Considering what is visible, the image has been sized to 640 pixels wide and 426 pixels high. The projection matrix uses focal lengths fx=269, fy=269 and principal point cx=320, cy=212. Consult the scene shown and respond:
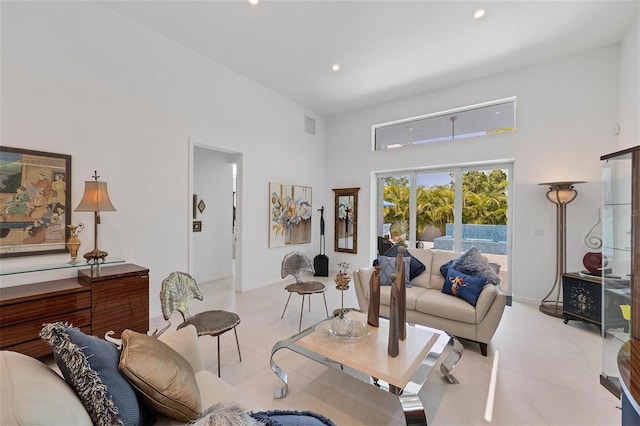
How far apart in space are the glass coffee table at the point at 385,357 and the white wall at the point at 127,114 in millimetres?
2606

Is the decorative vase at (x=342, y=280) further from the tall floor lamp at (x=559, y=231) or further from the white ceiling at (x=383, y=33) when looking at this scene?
the tall floor lamp at (x=559, y=231)

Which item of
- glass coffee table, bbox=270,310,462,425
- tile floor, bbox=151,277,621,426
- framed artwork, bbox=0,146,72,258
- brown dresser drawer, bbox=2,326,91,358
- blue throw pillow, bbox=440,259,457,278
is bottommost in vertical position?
tile floor, bbox=151,277,621,426

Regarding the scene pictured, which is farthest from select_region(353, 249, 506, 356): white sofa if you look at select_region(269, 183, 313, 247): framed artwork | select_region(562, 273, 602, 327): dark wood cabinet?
select_region(269, 183, 313, 247): framed artwork

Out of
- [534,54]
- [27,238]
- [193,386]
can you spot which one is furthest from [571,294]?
[27,238]

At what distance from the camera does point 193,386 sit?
116 centimetres

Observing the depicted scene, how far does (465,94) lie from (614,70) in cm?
182

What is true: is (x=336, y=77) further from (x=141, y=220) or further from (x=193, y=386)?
(x=193, y=386)

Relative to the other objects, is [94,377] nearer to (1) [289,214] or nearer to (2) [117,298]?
(2) [117,298]

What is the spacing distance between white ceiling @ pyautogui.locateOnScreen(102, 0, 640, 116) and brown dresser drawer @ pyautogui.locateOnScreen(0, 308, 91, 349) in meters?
3.34

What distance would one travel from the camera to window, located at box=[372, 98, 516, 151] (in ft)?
15.0

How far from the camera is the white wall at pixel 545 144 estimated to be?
12.4 feet

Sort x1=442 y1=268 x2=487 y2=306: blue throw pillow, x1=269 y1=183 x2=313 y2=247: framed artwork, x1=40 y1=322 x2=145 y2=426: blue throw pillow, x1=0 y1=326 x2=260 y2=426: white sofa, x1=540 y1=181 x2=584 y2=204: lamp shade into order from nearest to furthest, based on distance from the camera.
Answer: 1. x1=0 y1=326 x2=260 y2=426: white sofa
2. x1=40 y1=322 x2=145 y2=426: blue throw pillow
3. x1=442 y1=268 x2=487 y2=306: blue throw pillow
4. x1=540 y1=181 x2=584 y2=204: lamp shade
5. x1=269 y1=183 x2=313 y2=247: framed artwork

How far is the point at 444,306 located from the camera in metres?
2.79

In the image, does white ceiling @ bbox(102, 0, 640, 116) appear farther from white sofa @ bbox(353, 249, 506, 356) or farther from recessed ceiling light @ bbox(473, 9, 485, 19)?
white sofa @ bbox(353, 249, 506, 356)
